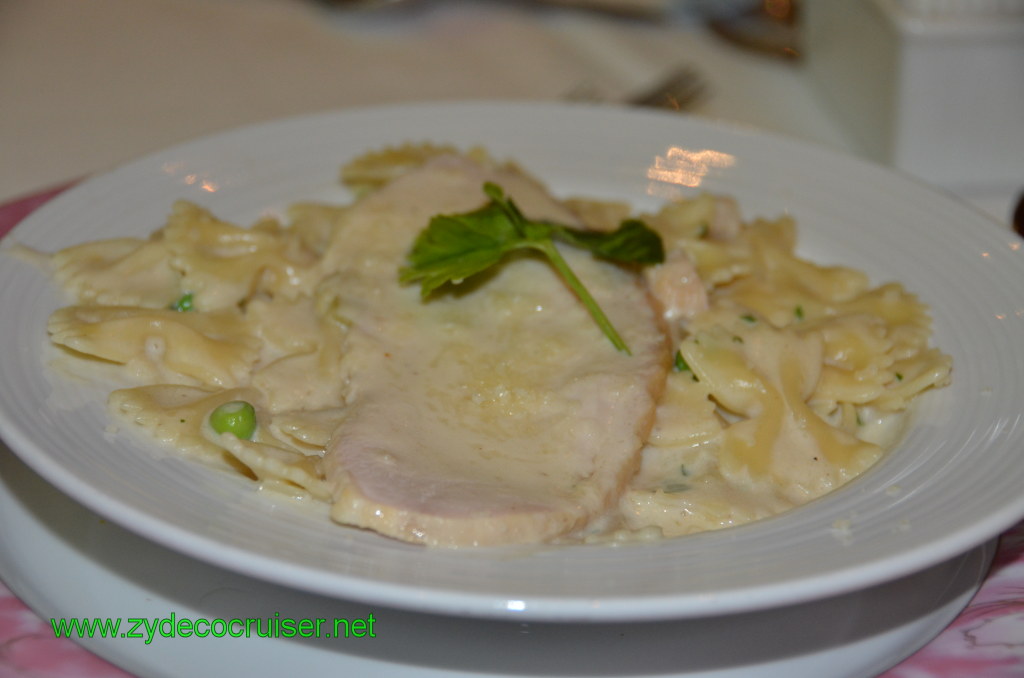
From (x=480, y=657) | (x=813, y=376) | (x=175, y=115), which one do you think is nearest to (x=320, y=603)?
(x=480, y=657)

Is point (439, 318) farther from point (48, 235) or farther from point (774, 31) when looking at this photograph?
point (774, 31)

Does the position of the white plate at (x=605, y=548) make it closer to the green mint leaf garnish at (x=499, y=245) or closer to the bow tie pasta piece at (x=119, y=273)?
the bow tie pasta piece at (x=119, y=273)

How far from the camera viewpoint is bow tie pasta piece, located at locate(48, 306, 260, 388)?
420cm

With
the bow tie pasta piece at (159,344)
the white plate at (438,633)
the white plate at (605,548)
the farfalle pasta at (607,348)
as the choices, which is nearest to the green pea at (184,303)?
the farfalle pasta at (607,348)

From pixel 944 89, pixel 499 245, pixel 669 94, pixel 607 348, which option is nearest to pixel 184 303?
pixel 499 245

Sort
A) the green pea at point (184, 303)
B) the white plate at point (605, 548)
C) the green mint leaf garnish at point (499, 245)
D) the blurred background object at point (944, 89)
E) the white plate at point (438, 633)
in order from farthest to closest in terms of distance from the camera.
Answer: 1. the blurred background object at point (944, 89)
2. the green pea at point (184, 303)
3. the green mint leaf garnish at point (499, 245)
4. the white plate at point (438, 633)
5. the white plate at point (605, 548)

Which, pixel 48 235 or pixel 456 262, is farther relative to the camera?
pixel 48 235

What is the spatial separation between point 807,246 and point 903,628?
7.89ft

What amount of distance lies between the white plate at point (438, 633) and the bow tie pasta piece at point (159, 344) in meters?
0.81

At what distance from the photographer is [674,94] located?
732 centimetres

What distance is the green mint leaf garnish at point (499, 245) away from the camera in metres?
4.18

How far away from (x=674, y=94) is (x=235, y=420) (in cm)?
441

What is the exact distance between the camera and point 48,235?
4.72 metres

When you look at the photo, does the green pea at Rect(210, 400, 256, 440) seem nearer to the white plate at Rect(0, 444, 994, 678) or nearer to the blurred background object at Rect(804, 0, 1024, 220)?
the white plate at Rect(0, 444, 994, 678)
